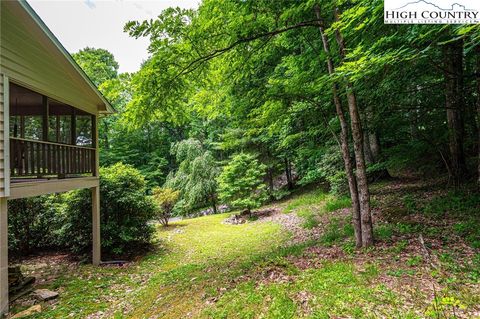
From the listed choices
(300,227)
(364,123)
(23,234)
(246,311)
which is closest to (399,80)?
(364,123)

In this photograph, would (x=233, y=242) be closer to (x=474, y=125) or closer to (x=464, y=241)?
(x=464, y=241)

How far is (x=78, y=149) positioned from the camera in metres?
7.07

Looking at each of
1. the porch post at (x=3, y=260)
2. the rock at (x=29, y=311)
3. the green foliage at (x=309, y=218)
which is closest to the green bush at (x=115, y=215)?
the rock at (x=29, y=311)

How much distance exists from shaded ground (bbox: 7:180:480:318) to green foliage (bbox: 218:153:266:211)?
4555mm

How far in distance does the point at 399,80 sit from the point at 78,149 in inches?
358

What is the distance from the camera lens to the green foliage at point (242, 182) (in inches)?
523

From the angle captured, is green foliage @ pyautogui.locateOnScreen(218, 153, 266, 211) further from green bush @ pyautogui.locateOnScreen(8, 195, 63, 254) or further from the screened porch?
green bush @ pyautogui.locateOnScreen(8, 195, 63, 254)

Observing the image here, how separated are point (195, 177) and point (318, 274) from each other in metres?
13.2

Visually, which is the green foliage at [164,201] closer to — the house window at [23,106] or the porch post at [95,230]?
the porch post at [95,230]

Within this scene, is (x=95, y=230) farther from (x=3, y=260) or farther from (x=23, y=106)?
(x=23, y=106)

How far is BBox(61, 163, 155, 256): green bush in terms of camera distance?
8.16m

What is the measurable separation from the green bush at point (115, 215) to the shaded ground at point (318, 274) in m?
0.95

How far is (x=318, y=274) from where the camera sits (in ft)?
13.4

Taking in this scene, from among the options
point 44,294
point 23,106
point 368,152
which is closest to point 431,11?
point 368,152
